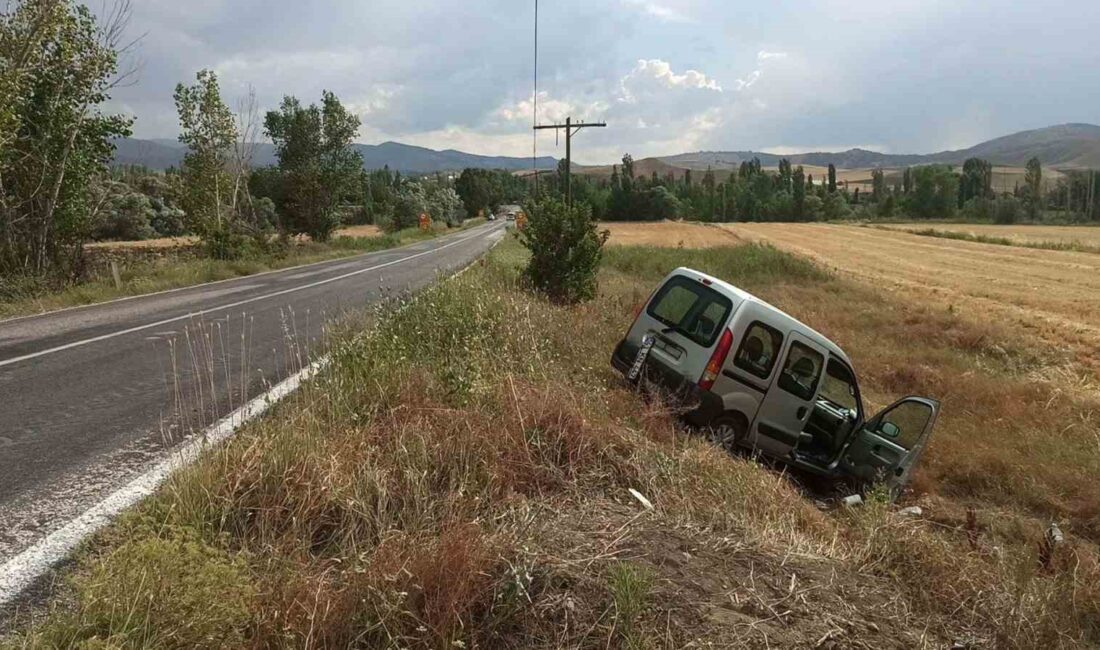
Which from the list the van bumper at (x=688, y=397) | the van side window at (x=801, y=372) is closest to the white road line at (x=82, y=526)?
the van bumper at (x=688, y=397)

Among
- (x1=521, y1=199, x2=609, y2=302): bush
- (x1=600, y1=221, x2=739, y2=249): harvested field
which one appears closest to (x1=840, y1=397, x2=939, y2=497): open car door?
(x1=521, y1=199, x2=609, y2=302): bush

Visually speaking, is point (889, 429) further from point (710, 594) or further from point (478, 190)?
point (478, 190)

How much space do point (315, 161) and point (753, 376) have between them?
44096 millimetres

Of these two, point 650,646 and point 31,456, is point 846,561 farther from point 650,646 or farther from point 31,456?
point 31,456

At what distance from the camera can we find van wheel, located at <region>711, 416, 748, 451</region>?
6785mm

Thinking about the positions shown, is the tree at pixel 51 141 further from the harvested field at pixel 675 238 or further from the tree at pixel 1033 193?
the tree at pixel 1033 193

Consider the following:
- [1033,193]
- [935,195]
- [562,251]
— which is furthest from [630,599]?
[1033,193]

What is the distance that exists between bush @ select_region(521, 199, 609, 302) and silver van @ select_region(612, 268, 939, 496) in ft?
14.6

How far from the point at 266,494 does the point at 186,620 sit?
36.4 inches

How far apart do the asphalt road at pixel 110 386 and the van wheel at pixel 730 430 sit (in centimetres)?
412

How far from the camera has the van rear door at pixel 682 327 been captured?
6957mm

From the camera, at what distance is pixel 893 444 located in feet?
23.5

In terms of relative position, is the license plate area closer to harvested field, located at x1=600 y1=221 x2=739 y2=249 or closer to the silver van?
the silver van

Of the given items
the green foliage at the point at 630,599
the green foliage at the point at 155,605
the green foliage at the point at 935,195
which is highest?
the green foliage at the point at 935,195
